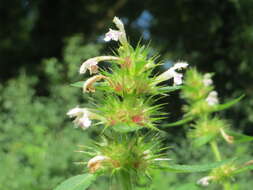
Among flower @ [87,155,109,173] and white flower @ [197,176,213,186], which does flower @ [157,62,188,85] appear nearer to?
flower @ [87,155,109,173]

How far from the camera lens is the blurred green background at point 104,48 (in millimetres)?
5109

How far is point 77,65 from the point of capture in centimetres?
523

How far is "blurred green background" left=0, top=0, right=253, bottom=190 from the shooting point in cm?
511

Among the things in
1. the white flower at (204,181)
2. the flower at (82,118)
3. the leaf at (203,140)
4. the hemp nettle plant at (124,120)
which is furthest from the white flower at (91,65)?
the leaf at (203,140)

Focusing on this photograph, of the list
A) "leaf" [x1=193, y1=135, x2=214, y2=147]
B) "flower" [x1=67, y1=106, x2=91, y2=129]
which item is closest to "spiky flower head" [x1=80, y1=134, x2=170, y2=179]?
"flower" [x1=67, y1=106, x2=91, y2=129]

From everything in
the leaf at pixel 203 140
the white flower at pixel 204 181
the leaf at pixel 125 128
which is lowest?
the leaf at pixel 125 128

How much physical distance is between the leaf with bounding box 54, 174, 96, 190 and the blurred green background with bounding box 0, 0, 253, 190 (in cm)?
347

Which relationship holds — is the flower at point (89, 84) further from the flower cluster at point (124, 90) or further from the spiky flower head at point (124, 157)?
the spiky flower head at point (124, 157)

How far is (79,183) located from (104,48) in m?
6.95

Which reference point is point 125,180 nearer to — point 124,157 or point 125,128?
point 124,157

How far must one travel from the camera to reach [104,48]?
26.2 ft

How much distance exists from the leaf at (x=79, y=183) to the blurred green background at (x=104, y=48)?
11.4 feet

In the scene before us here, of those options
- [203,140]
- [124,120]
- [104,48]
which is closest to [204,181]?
[203,140]

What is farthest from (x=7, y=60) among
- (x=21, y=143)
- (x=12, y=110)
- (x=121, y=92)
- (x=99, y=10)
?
(x=121, y=92)
